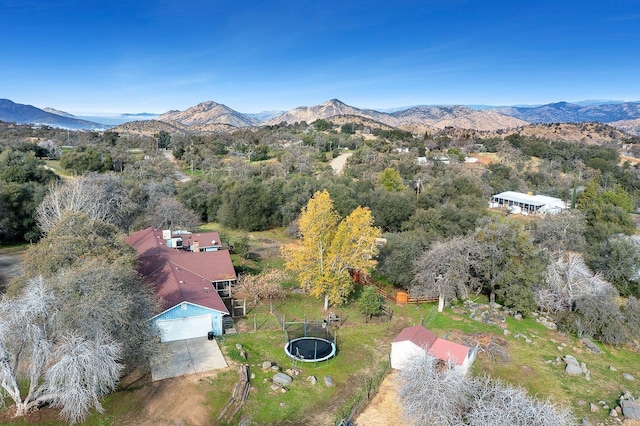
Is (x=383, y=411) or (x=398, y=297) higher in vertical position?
(x=383, y=411)

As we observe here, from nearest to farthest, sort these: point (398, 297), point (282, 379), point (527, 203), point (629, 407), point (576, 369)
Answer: point (629, 407), point (282, 379), point (576, 369), point (398, 297), point (527, 203)

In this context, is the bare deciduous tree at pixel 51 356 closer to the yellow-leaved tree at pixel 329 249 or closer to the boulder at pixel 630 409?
the yellow-leaved tree at pixel 329 249

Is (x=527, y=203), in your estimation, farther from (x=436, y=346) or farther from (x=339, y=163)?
(x=436, y=346)

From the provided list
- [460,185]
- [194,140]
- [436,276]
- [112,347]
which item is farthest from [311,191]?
[194,140]

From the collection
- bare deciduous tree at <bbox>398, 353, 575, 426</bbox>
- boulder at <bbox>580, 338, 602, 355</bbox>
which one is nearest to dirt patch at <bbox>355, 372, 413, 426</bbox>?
bare deciduous tree at <bbox>398, 353, 575, 426</bbox>

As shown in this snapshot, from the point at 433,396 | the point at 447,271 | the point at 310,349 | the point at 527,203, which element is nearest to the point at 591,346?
the point at 447,271
